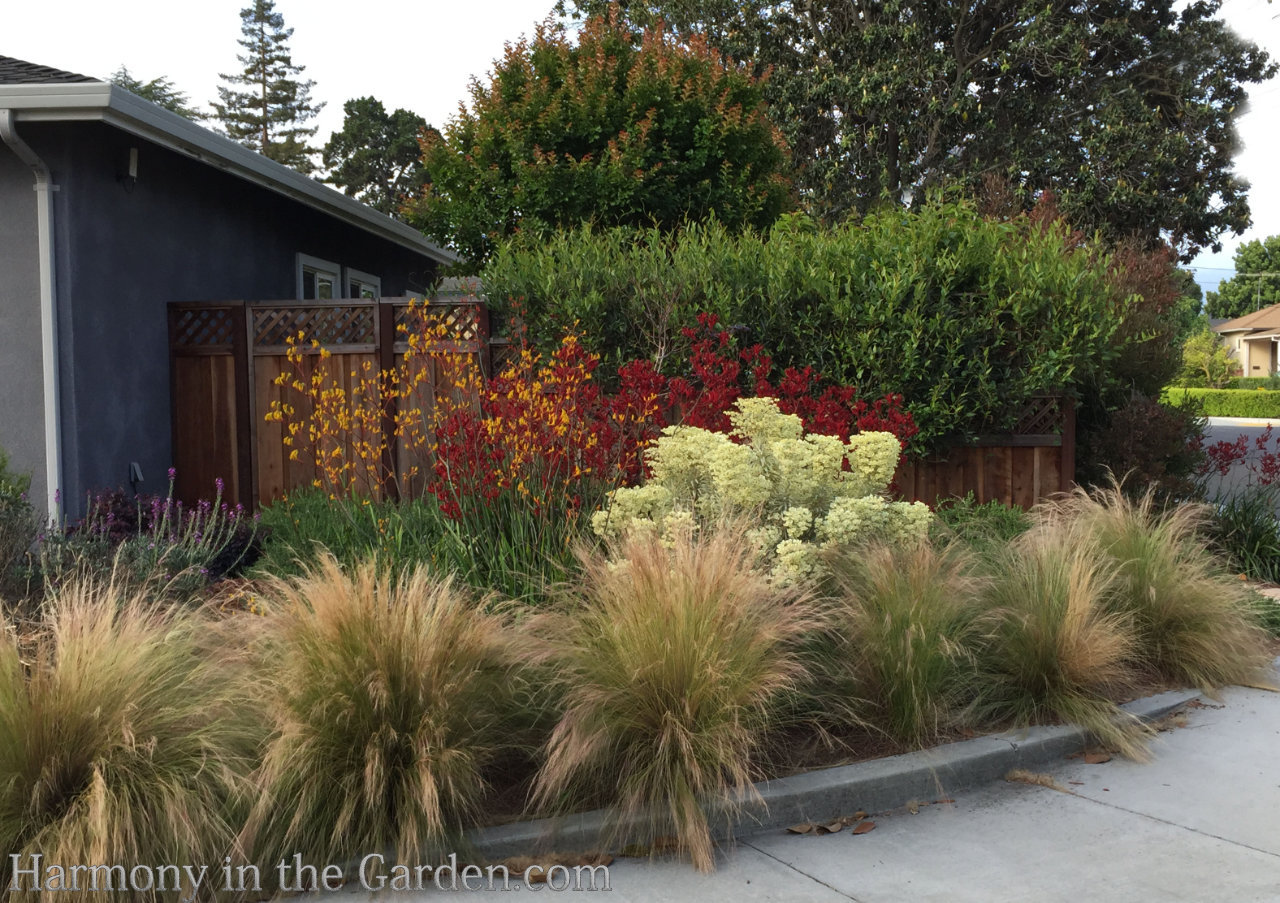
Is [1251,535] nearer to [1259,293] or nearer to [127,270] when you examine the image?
[127,270]

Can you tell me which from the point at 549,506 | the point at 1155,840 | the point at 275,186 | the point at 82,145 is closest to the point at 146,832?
the point at 549,506

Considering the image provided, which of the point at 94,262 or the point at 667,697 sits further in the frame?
the point at 94,262

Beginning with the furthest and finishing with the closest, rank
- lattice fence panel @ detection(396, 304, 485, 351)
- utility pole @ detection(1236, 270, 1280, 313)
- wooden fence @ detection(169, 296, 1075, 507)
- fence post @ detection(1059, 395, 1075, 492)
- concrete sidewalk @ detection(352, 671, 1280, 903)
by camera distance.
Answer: utility pole @ detection(1236, 270, 1280, 313) → wooden fence @ detection(169, 296, 1075, 507) → lattice fence panel @ detection(396, 304, 485, 351) → fence post @ detection(1059, 395, 1075, 492) → concrete sidewalk @ detection(352, 671, 1280, 903)

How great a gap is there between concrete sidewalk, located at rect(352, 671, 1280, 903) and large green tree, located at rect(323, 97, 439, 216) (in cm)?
4176

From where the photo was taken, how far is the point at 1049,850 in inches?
144

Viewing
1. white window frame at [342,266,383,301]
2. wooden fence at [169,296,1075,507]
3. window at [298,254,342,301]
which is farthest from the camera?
white window frame at [342,266,383,301]

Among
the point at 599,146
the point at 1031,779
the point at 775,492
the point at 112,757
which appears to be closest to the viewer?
the point at 112,757

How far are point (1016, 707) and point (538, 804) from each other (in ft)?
7.18

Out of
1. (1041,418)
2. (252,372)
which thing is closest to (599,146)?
(252,372)

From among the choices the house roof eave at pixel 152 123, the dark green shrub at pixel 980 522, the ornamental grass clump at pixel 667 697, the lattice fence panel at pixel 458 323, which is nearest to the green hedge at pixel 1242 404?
the dark green shrub at pixel 980 522

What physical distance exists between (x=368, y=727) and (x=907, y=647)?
2.13 metres

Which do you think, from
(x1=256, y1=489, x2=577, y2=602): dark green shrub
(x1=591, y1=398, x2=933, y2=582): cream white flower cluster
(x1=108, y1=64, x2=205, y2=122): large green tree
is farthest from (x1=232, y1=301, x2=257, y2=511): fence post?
(x1=108, y1=64, x2=205, y2=122): large green tree

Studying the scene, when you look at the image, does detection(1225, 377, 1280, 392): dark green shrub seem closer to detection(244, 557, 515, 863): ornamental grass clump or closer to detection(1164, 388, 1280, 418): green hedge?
detection(1164, 388, 1280, 418): green hedge

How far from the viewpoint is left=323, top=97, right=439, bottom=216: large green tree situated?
142 feet
